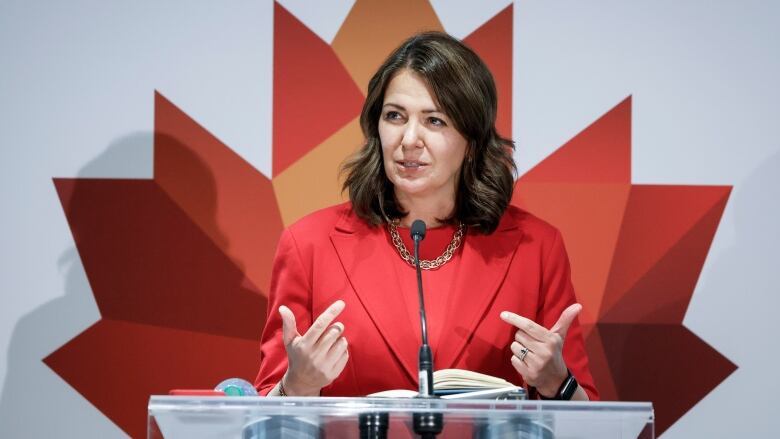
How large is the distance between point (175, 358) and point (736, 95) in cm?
204

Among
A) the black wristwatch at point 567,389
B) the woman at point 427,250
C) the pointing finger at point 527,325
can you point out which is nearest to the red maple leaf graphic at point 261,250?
the woman at point 427,250

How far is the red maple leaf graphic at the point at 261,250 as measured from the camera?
325 cm

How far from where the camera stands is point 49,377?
325 centimetres

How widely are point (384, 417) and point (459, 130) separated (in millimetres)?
1212

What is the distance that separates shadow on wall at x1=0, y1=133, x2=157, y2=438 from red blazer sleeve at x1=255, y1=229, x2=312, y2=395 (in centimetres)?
88

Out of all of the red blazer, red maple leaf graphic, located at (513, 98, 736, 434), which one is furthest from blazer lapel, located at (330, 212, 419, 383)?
red maple leaf graphic, located at (513, 98, 736, 434)

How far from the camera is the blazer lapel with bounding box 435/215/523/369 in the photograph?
101 inches

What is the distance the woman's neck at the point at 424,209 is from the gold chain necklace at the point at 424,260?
0.04 m

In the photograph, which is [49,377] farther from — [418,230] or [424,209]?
[418,230]

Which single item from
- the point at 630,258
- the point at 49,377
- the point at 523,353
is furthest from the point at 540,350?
the point at 49,377

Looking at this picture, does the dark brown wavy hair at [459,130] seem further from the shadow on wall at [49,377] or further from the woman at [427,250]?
the shadow on wall at [49,377]

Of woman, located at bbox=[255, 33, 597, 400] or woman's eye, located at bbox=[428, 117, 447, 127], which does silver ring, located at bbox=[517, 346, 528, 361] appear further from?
woman's eye, located at bbox=[428, 117, 447, 127]

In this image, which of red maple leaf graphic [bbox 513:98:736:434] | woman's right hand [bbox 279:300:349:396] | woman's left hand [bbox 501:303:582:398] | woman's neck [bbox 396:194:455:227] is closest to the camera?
woman's right hand [bbox 279:300:349:396]

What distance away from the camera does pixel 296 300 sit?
2643 mm
